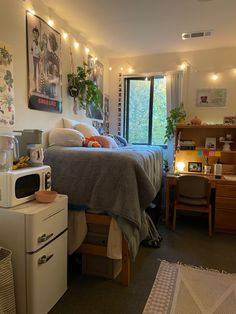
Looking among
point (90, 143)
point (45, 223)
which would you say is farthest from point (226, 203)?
point (45, 223)

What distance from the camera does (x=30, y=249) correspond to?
1.41m

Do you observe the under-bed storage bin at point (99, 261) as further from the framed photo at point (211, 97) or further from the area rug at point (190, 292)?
the framed photo at point (211, 97)

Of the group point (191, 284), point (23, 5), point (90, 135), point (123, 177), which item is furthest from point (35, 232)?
point (23, 5)

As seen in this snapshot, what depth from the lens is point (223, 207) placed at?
298 cm

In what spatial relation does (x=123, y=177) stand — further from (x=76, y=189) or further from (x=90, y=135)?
(x=90, y=135)

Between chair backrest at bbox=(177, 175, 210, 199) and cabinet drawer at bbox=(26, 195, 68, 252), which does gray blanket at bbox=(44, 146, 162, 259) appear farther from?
chair backrest at bbox=(177, 175, 210, 199)

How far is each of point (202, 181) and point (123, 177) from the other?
1543 millimetres

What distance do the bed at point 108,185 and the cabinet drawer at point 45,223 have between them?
0.24 meters

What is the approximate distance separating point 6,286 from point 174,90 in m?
3.57

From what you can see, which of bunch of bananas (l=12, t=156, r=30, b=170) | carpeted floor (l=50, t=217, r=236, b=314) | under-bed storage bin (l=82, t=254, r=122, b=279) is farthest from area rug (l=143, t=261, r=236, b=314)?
bunch of bananas (l=12, t=156, r=30, b=170)

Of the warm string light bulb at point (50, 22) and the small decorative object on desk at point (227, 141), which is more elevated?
the warm string light bulb at point (50, 22)

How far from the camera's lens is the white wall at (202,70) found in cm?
372

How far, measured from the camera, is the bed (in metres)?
1.82

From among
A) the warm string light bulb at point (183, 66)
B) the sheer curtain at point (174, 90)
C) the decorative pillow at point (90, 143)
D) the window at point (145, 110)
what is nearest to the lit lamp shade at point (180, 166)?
the sheer curtain at point (174, 90)
